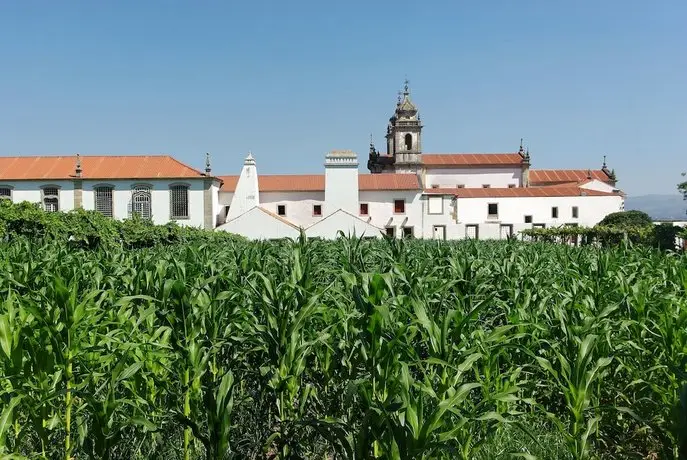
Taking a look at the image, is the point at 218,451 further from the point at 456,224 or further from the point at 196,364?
the point at 456,224

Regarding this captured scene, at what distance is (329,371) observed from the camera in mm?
4738

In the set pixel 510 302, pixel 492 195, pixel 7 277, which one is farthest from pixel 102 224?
pixel 492 195

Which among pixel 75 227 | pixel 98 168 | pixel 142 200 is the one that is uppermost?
pixel 98 168

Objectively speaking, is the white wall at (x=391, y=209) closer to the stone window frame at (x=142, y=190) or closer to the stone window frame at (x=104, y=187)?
the stone window frame at (x=142, y=190)

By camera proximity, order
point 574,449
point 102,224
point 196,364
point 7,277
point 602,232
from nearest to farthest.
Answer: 1. point 574,449
2. point 196,364
3. point 7,277
4. point 102,224
5. point 602,232

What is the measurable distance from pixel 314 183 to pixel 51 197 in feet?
76.9

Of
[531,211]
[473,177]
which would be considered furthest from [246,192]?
[473,177]

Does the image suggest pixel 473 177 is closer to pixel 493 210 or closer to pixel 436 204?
pixel 493 210

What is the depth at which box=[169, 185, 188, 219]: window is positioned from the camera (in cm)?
5016

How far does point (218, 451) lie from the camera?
3.21 meters

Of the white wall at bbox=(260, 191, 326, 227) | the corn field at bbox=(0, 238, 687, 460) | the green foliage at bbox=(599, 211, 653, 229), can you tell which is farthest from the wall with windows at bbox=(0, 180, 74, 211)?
the green foliage at bbox=(599, 211, 653, 229)

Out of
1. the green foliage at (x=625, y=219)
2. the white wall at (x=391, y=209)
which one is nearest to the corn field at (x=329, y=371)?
the white wall at (x=391, y=209)

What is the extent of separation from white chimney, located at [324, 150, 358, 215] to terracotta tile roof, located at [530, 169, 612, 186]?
116 ft

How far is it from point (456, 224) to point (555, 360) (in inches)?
2075
